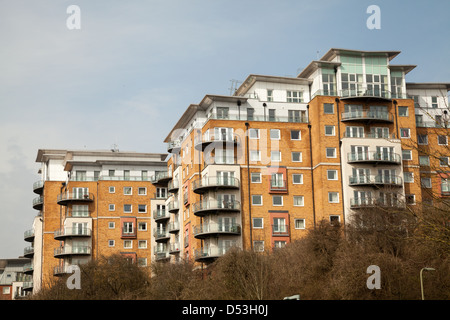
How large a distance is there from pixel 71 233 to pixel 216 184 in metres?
35.9

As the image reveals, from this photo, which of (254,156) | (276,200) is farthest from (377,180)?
(254,156)

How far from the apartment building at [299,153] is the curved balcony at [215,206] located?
0.10m

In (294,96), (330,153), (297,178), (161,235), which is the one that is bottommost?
(161,235)

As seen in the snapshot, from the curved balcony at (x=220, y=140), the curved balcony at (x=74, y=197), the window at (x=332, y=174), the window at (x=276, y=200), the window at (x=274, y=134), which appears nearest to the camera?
the curved balcony at (x=220, y=140)

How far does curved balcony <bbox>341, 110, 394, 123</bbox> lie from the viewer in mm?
75650

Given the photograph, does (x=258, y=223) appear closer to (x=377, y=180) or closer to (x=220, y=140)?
(x=220, y=140)

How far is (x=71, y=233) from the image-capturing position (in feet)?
329

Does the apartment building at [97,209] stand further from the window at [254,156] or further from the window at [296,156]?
the window at [296,156]

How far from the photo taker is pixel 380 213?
64.3 metres

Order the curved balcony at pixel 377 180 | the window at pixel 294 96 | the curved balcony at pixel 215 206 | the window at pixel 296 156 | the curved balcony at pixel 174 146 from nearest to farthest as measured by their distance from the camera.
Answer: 1. the curved balcony at pixel 215 206
2. the curved balcony at pixel 377 180
3. the window at pixel 296 156
4. the window at pixel 294 96
5. the curved balcony at pixel 174 146

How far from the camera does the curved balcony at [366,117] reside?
248 ft

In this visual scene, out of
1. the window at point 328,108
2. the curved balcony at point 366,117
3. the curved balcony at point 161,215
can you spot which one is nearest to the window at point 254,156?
the window at point 328,108

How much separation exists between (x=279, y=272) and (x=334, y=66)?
28.4 m
